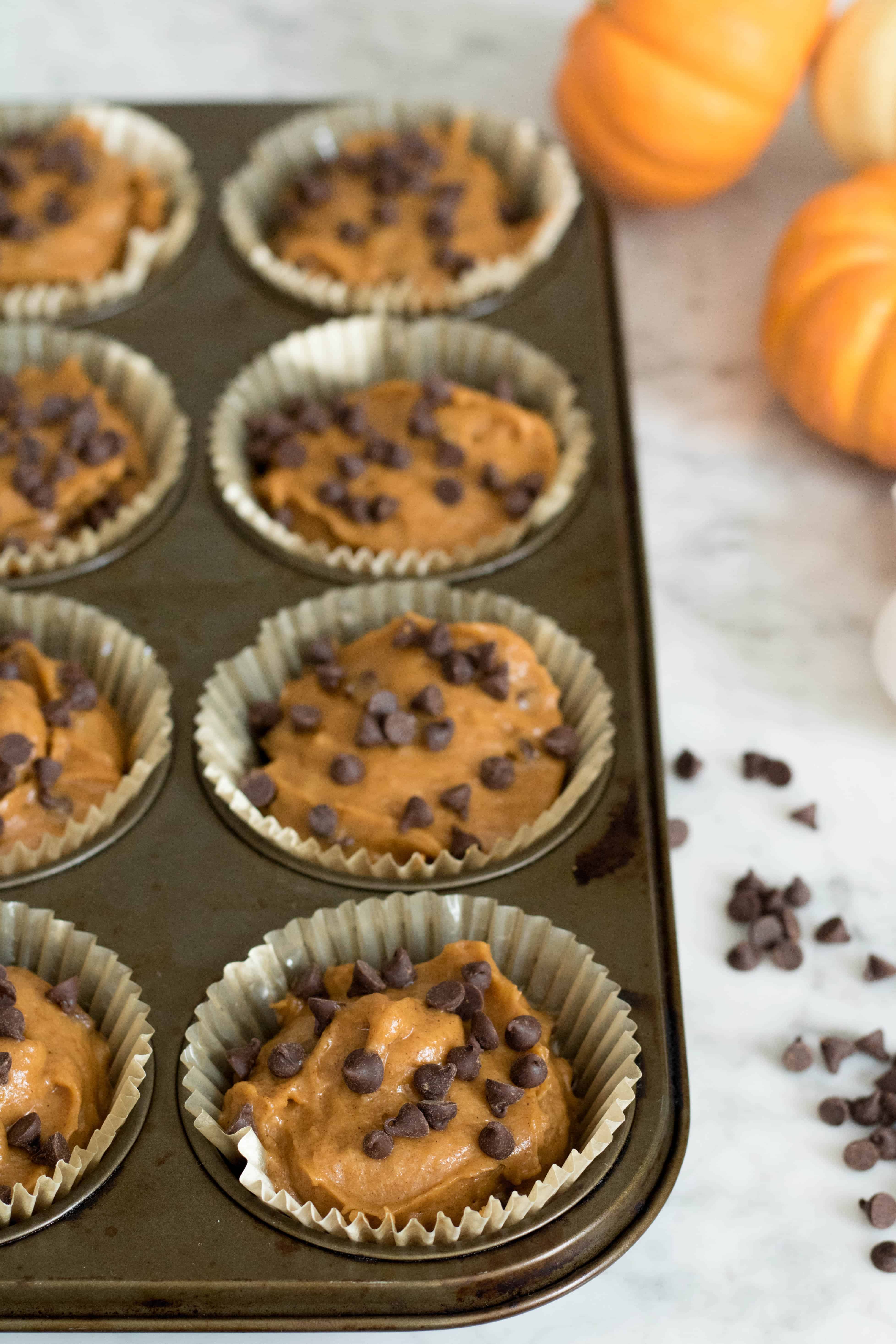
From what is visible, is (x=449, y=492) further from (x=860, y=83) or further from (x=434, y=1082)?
(x=860, y=83)

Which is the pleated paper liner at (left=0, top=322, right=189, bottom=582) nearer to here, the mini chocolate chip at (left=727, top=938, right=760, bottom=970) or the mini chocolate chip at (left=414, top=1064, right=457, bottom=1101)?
the mini chocolate chip at (left=414, top=1064, right=457, bottom=1101)

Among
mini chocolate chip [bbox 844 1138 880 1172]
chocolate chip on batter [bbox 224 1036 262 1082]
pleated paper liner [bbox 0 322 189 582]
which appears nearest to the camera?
chocolate chip on batter [bbox 224 1036 262 1082]

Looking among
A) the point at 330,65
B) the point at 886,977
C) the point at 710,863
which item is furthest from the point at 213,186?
the point at 886,977

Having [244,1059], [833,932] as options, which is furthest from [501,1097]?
[833,932]

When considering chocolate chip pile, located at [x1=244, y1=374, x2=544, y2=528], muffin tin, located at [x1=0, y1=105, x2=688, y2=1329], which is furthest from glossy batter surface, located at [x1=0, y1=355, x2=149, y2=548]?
chocolate chip pile, located at [x1=244, y1=374, x2=544, y2=528]

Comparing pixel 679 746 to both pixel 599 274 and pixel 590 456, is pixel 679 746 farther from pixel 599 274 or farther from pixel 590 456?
pixel 599 274

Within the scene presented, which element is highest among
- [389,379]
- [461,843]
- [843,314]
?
[843,314]
